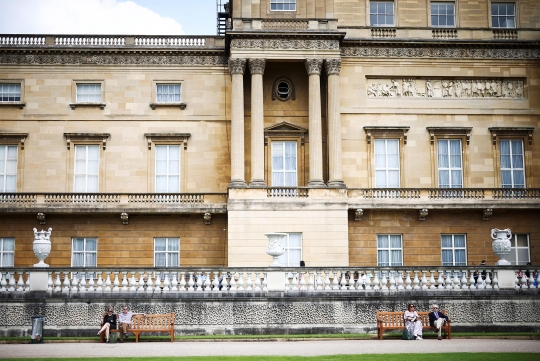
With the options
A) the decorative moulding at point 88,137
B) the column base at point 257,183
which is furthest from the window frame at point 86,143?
the column base at point 257,183

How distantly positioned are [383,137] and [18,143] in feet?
58.6

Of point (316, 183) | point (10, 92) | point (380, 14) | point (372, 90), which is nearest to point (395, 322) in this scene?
point (316, 183)

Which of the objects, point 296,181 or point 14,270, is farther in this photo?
point 296,181

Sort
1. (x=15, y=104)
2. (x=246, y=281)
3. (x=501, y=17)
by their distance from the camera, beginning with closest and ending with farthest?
(x=246, y=281), (x=15, y=104), (x=501, y=17)

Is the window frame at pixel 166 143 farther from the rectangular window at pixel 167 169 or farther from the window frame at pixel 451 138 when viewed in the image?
the window frame at pixel 451 138

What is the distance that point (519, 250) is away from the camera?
3969 centimetres

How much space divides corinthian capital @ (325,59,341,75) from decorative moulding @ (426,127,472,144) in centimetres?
545

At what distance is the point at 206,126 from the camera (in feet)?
133

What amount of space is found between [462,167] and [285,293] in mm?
15894

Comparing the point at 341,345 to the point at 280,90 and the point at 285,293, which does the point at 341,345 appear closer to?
the point at 285,293

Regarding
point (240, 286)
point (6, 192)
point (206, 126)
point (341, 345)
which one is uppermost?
point (206, 126)

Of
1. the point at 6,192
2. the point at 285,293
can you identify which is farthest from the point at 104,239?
the point at 285,293

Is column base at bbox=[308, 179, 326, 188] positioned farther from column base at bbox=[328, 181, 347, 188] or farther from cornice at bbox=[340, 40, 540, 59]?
cornice at bbox=[340, 40, 540, 59]

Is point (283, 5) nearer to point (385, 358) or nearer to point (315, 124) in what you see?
point (315, 124)
